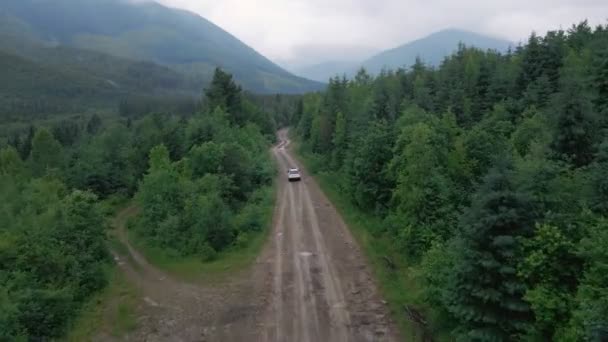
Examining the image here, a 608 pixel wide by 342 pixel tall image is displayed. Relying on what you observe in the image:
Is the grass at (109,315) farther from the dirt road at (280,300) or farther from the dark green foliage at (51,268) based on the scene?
the dark green foliage at (51,268)

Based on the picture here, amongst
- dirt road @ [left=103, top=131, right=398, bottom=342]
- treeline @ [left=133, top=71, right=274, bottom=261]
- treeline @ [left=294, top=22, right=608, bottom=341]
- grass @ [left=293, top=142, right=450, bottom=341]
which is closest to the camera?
treeline @ [left=294, top=22, right=608, bottom=341]

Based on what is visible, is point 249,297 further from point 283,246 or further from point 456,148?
point 456,148

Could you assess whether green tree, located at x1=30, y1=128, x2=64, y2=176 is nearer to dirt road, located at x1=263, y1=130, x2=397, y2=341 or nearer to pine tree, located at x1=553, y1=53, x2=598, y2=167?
dirt road, located at x1=263, y1=130, x2=397, y2=341

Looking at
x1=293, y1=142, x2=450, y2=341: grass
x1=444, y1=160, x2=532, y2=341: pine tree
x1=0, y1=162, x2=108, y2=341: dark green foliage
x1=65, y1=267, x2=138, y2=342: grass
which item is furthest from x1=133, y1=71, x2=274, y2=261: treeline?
x1=444, y1=160, x2=532, y2=341: pine tree

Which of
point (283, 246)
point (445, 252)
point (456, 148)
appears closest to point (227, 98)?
point (283, 246)

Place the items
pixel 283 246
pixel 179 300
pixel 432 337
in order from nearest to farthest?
1. pixel 432 337
2. pixel 179 300
3. pixel 283 246

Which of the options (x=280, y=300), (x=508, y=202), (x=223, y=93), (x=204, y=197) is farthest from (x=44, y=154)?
(x=508, y=202)
